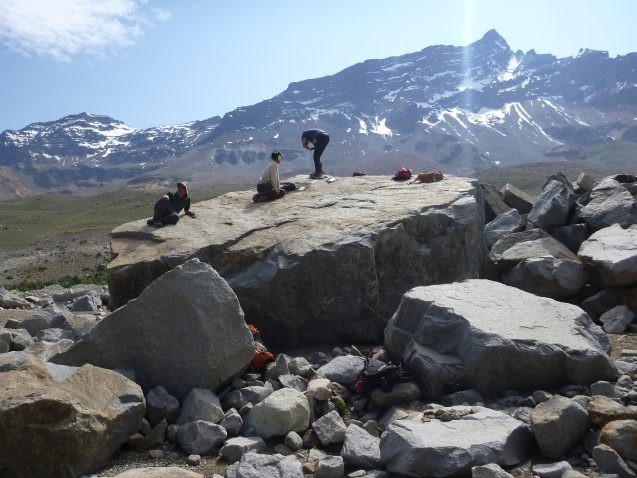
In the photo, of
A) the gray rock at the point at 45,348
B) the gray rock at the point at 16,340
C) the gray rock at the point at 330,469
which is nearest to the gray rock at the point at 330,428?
the gray rock at the point at 330,469

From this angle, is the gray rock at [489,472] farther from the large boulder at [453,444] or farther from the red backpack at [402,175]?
the red backpack at [402,175]

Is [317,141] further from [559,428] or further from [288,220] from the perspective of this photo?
[559,428]

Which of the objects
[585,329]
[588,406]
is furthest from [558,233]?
[588,406]

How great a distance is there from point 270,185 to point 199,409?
32.7ft

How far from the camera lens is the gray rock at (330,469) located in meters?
7.33

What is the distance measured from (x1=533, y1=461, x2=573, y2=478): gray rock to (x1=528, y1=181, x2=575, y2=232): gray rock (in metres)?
13.4

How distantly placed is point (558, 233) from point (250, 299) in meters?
11.3

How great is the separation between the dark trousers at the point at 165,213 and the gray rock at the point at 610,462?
1189 cm

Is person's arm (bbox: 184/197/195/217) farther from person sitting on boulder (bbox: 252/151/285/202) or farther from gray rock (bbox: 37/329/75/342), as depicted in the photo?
gray rock (bbox: 37/329/75/342)

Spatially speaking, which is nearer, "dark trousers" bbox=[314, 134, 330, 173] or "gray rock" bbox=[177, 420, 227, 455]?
"gray rock" bbox=[177, 420, 227, 455]

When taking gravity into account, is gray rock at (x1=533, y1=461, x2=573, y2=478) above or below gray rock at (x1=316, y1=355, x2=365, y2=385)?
below

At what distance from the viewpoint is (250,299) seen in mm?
13094

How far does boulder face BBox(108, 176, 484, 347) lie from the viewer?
43.1 feet

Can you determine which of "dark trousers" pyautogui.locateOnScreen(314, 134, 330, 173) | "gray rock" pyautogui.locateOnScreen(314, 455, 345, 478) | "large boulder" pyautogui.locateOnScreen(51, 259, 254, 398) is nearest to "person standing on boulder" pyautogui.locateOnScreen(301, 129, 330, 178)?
"dark trousers" pyautogui.locateOnScreen(314, 134, 330, 173)
